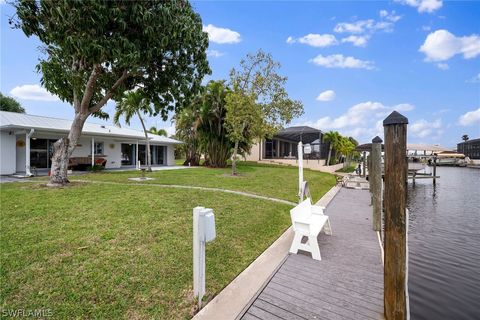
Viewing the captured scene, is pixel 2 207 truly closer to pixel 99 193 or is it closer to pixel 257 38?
pixel 99 193

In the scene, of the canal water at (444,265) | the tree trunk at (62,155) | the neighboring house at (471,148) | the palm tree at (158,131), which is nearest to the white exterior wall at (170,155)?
the palm tree at (158,131)

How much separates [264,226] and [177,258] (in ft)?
8.82

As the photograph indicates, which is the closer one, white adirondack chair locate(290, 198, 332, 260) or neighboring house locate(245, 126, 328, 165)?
white adirondack chair locate(290, 198, 332, 260)

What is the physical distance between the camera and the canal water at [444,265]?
3857 millimetres

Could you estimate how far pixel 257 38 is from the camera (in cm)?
1505

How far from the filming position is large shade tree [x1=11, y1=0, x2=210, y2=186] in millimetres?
7562

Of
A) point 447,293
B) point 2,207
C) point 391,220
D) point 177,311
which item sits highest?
point 391,220

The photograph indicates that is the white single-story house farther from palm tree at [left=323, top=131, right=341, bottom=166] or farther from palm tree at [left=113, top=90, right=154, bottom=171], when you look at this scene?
palm tree at [left=323, top=131, right=341, bottom=166]

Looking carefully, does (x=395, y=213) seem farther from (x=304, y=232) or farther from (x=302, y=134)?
(x=302, y=134)

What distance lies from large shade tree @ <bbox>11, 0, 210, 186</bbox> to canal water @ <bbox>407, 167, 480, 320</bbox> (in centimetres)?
949

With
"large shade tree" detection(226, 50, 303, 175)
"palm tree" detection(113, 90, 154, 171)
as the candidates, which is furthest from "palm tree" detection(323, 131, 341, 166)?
"palm tree" detection(113, 90, 154, 171)

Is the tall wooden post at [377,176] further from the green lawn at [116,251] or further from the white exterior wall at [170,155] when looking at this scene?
the white exterior wall at [170,155]

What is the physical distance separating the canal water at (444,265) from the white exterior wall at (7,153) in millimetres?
19241

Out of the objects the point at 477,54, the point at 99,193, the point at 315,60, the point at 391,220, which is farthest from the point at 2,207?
the point at 477,54
